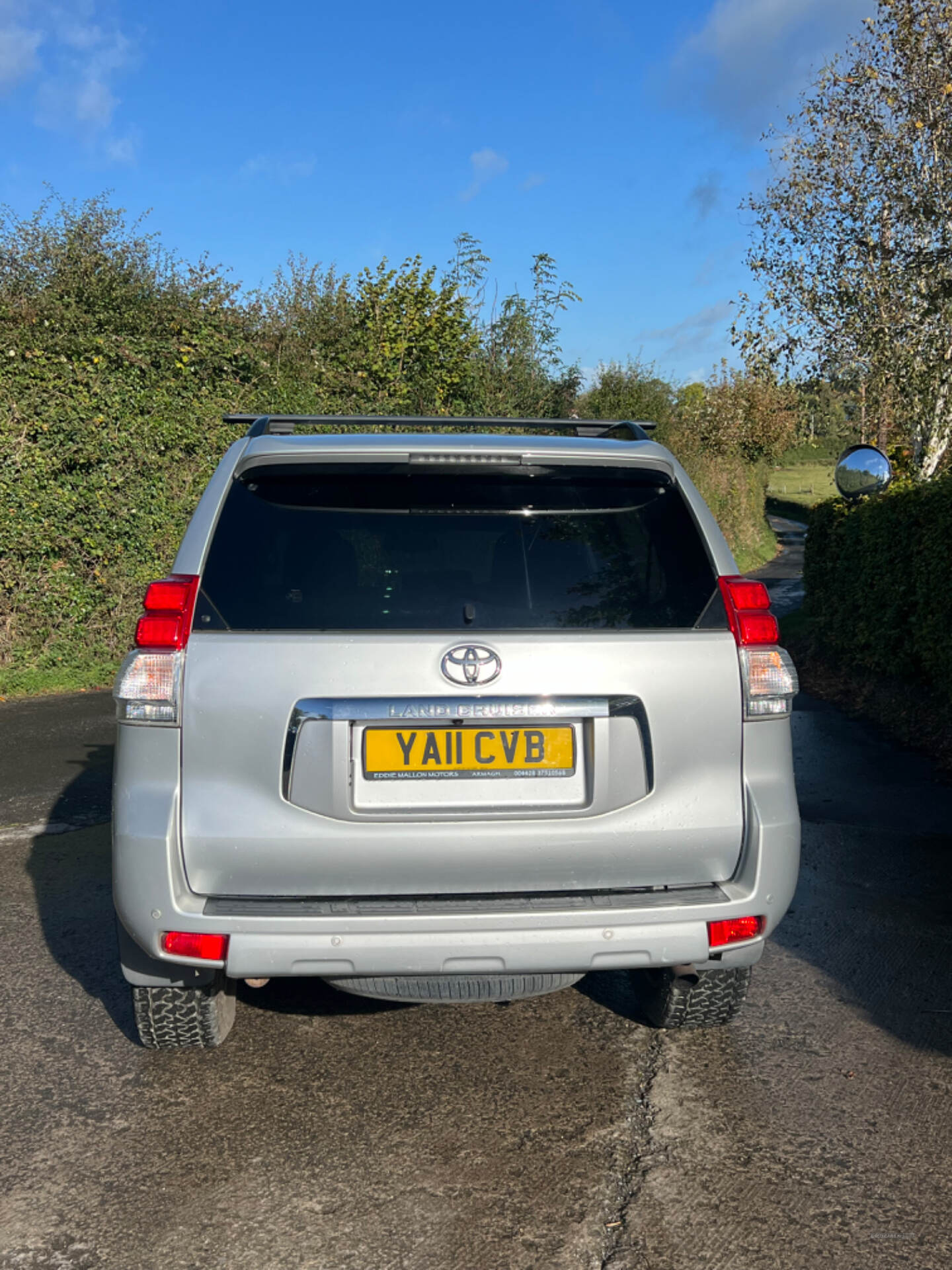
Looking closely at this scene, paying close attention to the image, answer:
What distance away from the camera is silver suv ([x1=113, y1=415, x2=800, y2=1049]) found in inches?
120

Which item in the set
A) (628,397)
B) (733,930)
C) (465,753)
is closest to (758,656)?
(733,930)

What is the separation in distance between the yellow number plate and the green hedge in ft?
18.5

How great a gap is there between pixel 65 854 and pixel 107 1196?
10.7ft

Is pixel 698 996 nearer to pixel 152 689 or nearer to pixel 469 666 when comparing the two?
pixel 469 666

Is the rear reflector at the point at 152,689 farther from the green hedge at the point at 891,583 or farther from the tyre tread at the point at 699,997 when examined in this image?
the green hedge at the point at 891,583

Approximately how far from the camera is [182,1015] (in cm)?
350

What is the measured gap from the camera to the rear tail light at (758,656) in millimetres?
3248

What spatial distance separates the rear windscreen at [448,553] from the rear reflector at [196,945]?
807 millimetres

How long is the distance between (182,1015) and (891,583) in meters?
7.54

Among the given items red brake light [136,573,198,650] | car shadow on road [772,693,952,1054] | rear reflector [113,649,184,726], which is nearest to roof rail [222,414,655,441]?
red brake light [136,573,198,650]

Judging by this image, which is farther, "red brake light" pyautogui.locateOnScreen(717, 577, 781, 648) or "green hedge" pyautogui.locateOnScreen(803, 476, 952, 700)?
"green hedge" pyautogui.locateOnScreen(803, 476, 952, 700)

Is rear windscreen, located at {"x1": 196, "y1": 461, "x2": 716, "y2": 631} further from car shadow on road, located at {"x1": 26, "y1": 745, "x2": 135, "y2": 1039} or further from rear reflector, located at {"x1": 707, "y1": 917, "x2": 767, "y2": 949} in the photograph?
car shadow on road, located at {"x1": 26, "y1": 745, "x2": 135, "y2": 1039}

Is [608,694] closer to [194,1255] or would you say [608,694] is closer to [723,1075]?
[723,1075]

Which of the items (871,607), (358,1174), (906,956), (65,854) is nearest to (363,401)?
(871,607)
